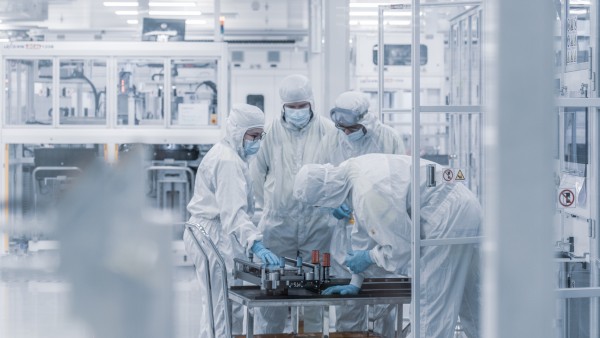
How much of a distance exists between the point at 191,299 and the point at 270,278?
134 inches

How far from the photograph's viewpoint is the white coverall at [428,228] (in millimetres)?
3256

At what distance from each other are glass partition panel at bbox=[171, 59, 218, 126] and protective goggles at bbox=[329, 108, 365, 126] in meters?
3.87

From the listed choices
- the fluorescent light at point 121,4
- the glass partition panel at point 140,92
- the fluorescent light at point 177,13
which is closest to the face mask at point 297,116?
the glass partition panel at point 140,92

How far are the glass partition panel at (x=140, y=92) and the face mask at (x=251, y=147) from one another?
3.96 m

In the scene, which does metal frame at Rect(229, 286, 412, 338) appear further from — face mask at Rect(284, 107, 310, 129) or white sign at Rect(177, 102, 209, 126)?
white sign at Rect(177, 102, 209, 126)

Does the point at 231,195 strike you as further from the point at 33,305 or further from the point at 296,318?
the point at 33,305

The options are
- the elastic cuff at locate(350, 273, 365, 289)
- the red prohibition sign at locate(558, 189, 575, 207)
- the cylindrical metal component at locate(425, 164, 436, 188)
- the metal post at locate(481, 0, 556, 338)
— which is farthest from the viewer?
the elastic cuff at locate(350, 273, 365, 289)

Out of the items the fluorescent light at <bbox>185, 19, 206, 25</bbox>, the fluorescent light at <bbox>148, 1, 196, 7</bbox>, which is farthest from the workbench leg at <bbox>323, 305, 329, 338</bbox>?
the fluorescent light at <bbox>185, 19, 206, 25</bbox>

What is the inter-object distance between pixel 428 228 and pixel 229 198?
3.44 ft

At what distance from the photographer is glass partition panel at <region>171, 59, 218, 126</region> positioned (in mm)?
7926

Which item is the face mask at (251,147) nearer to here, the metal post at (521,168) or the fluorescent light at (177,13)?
the metal post at (521,168)

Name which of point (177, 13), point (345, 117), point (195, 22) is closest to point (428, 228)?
point (345, 117)

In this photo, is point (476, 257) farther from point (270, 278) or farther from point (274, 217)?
point (274, 217)

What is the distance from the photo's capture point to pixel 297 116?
4.38 meters
